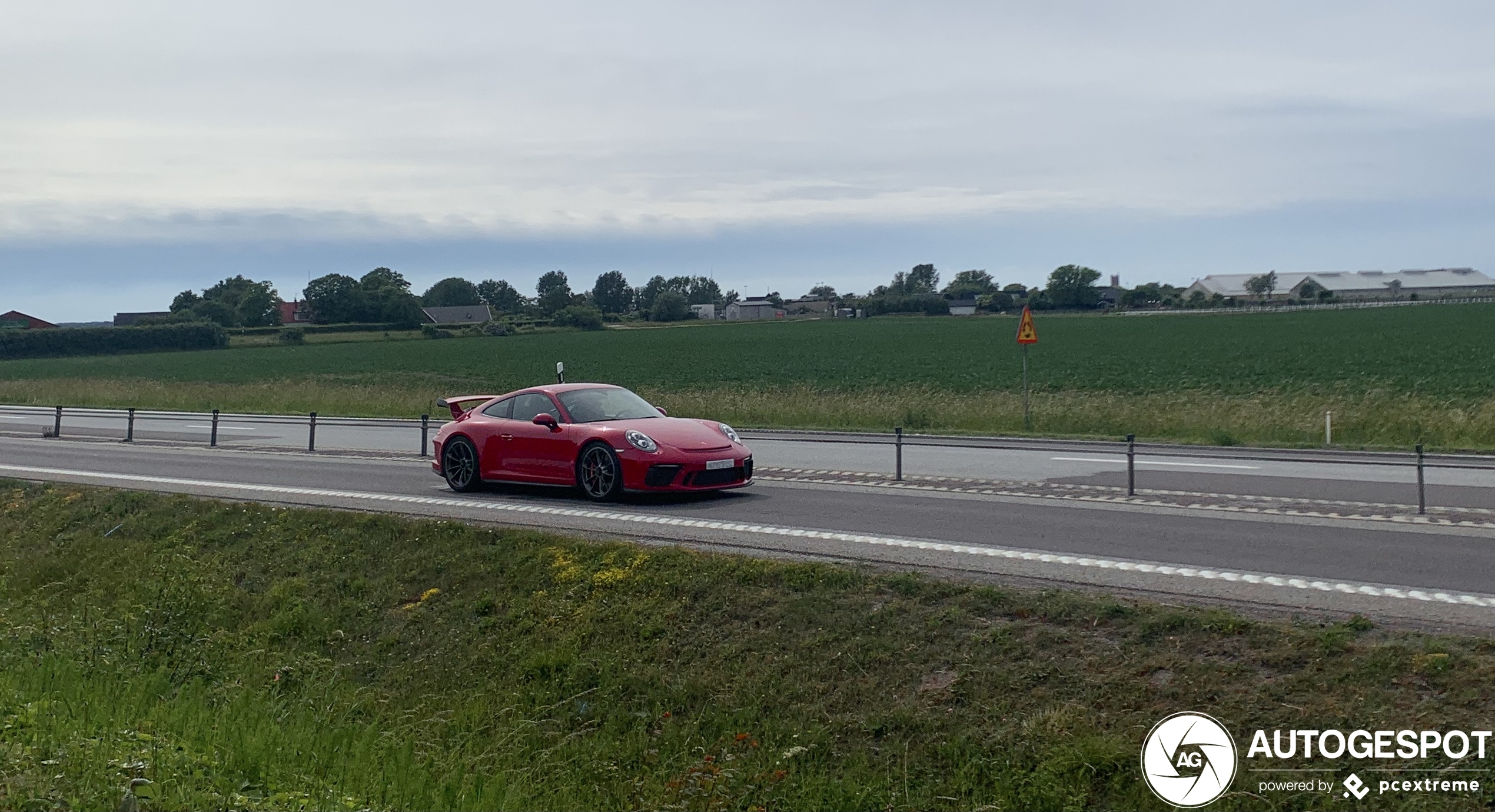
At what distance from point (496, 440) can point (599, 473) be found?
1.72 metres

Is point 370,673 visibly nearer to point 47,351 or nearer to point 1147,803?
point 1147,803

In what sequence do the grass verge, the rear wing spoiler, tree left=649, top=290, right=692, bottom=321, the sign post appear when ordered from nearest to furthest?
the grass verge < the rear wing spoiler < the sign post < tree left=649, top=290, right=692, bottom=321

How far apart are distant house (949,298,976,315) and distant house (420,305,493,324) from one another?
64.1m

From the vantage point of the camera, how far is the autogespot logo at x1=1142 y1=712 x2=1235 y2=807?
6.31m

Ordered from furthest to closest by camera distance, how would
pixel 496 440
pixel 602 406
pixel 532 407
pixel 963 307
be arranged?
pixel 963 307, pixel 496 440, pixel 532 407, pixel 602 406

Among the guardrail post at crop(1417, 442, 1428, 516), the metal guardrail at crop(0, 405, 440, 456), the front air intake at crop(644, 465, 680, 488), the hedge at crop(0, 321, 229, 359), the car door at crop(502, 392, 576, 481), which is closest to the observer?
the guardrail post at crop(1417, 442, 1428, 516)

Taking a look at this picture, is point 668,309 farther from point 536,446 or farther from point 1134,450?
point 536,446

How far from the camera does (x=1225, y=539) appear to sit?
445 inches

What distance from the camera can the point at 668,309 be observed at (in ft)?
553

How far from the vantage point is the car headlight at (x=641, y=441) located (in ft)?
46.0

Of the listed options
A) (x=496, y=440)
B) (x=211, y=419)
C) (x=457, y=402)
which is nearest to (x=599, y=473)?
(x=496, y=440)

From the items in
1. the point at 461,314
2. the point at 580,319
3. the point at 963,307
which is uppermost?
the point at 963,307

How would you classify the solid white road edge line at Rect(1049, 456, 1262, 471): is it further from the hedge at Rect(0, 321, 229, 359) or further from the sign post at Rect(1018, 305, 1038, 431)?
the hedge at Rect(0, 321, 229, 359)

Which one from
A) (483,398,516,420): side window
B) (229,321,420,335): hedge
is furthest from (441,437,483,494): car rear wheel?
(229,321,420,335): hedge
